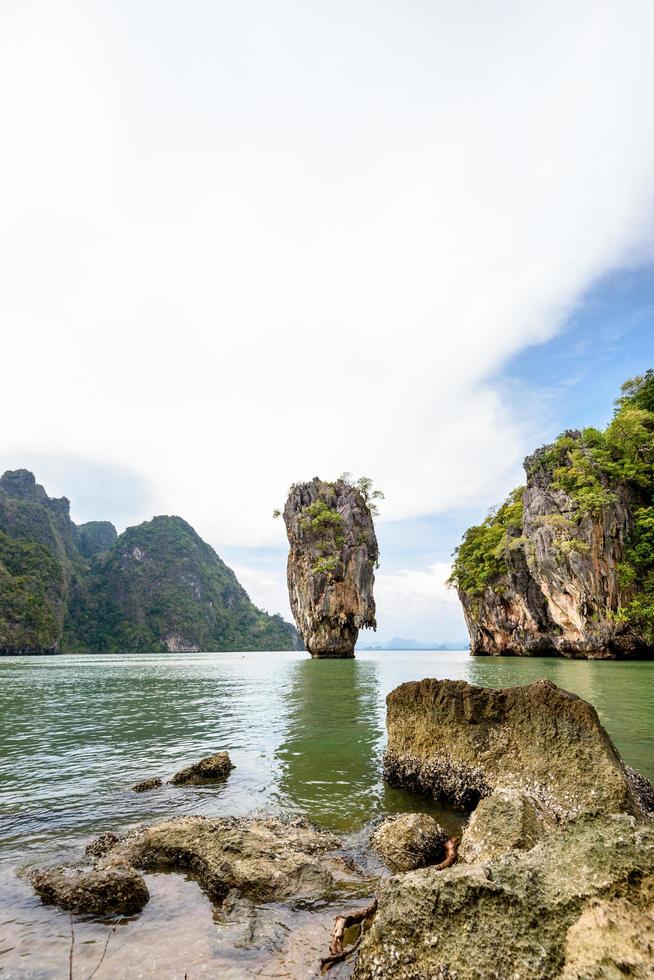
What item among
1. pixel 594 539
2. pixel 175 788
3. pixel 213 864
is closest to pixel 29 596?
pixel 594 539

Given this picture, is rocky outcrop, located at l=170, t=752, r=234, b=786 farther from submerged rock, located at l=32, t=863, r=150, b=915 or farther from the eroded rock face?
the eroded rock face

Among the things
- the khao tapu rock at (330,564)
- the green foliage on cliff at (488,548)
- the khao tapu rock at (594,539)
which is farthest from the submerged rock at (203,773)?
the khao tapu rock at (330,564)

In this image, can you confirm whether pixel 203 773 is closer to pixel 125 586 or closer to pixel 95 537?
pixel 125 586

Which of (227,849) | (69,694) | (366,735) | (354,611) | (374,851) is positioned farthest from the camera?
(354,611)

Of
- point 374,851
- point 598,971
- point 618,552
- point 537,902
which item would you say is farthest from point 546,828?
point 618,552

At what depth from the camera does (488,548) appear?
177 ft

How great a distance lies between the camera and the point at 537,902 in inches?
119

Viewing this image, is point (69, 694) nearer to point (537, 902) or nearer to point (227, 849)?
point (227, 849)

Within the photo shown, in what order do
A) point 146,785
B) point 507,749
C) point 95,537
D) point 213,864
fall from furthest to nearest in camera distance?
point 95,537
point 146,785
point 507,749
point 213,864

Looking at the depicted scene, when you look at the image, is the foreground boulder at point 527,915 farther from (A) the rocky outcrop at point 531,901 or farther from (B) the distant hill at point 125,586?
→ (B) the distant hill at point 125,586

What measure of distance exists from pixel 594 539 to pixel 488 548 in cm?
1753

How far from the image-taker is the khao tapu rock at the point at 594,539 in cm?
3559

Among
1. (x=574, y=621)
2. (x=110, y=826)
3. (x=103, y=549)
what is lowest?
(x=110, y=826)

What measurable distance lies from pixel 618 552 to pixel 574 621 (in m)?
6.60
